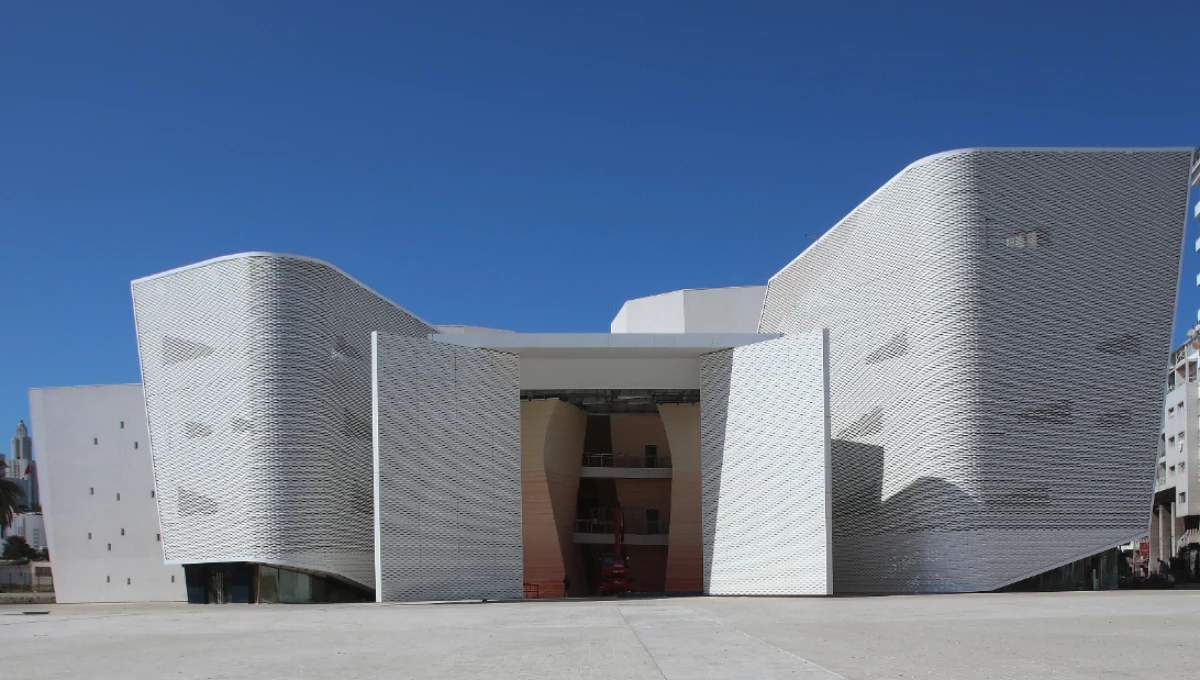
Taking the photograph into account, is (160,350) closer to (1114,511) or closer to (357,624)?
(357,624)

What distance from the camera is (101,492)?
33.4 meters

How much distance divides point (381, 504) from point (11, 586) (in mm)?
31581

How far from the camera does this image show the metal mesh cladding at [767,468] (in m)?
24.5

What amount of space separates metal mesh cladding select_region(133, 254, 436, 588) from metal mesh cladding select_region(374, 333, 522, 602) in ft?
10.3

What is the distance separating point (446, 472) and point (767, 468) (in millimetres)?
7303

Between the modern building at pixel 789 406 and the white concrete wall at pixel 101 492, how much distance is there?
240 inches

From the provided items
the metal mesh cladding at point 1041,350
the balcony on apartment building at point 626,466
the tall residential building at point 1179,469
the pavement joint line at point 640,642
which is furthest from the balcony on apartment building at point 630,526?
the tall residential building at point 1179,469

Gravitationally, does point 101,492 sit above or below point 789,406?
below

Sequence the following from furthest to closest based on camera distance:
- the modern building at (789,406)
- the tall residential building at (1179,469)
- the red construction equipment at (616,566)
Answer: the tall residential building at (1179,469)
the red construction equipment at (616,566)
the modern building at (789,406)

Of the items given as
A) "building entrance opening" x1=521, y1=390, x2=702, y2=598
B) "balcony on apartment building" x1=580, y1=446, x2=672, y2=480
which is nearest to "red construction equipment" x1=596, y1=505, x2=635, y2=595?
"building entrance opening" x1=521, y1=390, x2=702, y2=598

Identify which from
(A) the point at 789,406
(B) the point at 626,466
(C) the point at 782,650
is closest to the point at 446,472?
(A) the point at 789,406

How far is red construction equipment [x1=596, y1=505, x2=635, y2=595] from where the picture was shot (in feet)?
107

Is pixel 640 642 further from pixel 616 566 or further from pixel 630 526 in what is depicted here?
pixel 630 526

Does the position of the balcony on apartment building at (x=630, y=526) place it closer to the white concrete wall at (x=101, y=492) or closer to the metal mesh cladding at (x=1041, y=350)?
the metal mesh cladding at (x=1041, y=350)
